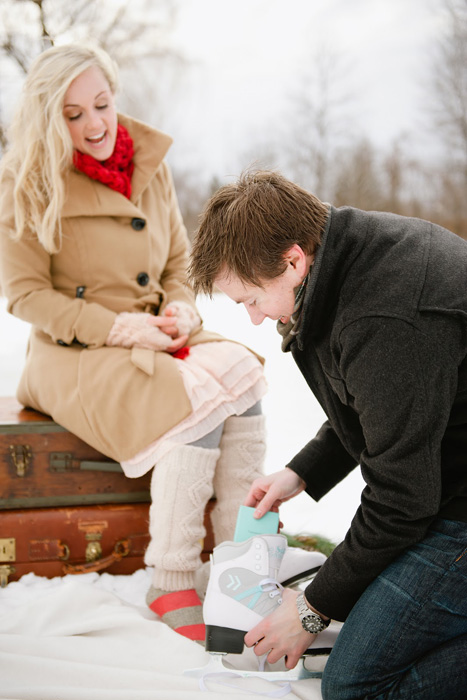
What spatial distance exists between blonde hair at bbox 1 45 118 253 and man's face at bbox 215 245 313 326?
0.94m

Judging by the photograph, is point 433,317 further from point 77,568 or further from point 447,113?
point 447,113

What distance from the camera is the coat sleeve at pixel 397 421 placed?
1107 mm

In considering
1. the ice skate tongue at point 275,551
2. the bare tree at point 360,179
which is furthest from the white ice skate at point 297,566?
the bare tree at point 360,179

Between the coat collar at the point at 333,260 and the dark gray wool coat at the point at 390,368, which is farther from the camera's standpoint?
the coat collar at the point at 333,260

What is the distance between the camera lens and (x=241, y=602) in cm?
144

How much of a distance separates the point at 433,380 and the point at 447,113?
714 cm

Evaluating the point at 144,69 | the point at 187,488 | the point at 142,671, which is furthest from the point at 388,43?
the point at 142,671

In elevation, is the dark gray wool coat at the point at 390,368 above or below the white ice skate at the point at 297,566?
above

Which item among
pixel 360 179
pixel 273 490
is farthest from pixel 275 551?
pixel 360 179

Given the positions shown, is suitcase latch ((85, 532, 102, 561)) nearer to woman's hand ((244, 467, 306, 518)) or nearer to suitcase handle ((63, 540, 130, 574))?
suitcase handle ((63, 540, 130, 574))

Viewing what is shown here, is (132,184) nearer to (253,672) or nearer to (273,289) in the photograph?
(273,289)

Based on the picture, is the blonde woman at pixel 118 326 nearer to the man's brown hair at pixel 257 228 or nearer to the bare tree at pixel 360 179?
the man's brown hair at pixel 257 228

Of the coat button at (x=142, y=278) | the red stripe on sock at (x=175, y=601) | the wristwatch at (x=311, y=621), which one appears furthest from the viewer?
the coat button at (x=142, y=278)

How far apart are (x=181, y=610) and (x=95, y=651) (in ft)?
0.85
